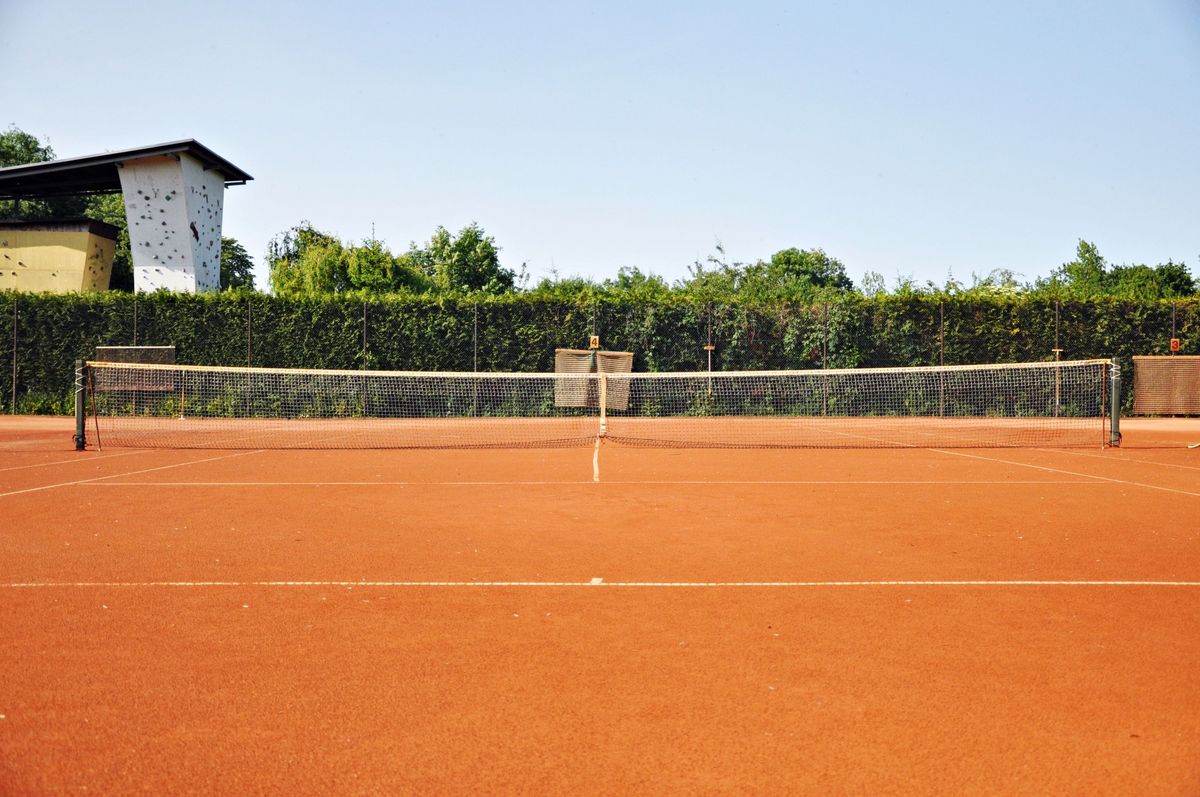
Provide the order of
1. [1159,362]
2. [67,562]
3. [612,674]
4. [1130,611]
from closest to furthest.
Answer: [612,674], [1130,611], [67,562], [1159,362]

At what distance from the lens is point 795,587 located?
5.83m

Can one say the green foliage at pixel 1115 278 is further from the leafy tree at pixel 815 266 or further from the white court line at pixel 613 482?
the white court line at pixel 613 482

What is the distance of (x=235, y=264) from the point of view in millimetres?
65375

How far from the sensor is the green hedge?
25.3 meters

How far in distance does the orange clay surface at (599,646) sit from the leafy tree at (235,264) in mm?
53573

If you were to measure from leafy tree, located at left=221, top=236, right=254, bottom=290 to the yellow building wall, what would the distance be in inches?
1044

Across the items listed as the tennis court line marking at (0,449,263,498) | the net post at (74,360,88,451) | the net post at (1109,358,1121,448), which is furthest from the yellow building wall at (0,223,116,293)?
the net post at (1109,358,1121,448)

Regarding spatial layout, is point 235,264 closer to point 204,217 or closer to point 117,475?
point 204,217

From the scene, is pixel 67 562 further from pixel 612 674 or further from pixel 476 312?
pixel 476 312

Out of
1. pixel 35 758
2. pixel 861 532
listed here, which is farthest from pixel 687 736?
pixel 861 532

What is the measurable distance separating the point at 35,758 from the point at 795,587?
4139 millimetres

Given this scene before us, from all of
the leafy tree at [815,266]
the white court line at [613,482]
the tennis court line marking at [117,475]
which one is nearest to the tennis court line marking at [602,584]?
the tennis court line marking at [117,475]

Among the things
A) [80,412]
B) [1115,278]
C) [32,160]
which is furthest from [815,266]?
[80,412]

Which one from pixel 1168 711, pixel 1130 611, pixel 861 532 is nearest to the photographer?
pixel 1168 711
